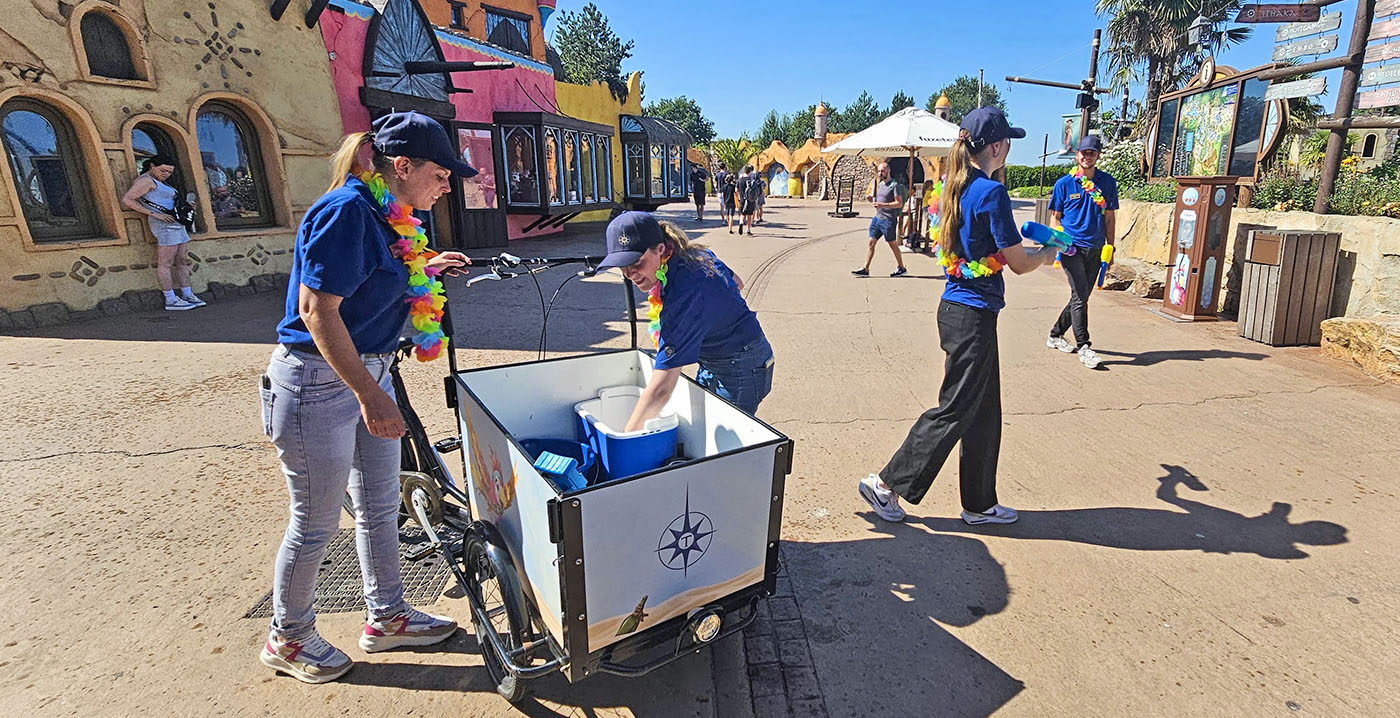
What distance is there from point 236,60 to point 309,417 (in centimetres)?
902

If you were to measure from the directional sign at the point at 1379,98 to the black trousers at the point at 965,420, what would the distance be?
6.52 metres

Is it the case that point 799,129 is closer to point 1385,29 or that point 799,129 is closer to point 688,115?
point 688,115

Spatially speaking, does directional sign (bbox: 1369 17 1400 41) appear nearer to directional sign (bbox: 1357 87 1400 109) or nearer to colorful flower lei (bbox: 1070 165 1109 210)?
directional sign (bbox: 1357 87 1400 109)

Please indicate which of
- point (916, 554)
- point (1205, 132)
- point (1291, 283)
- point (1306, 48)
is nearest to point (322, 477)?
point (916, 554)

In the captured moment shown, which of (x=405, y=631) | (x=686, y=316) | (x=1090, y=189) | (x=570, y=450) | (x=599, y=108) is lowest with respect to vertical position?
(x=405, y=631)

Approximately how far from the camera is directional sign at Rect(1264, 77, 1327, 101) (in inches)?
286

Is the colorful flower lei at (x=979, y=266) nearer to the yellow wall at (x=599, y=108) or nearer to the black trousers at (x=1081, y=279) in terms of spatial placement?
the black trousers at (x=1081, y=279)

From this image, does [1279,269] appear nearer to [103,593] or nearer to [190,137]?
[103,593]

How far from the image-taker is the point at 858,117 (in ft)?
281

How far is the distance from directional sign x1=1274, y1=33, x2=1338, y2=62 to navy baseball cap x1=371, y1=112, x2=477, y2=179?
9.13 m

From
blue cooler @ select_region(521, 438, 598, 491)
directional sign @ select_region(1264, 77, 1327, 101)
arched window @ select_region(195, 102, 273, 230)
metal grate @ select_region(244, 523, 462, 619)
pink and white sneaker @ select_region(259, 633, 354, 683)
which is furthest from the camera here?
arched window @ select_region(195, 102, 273, 230)

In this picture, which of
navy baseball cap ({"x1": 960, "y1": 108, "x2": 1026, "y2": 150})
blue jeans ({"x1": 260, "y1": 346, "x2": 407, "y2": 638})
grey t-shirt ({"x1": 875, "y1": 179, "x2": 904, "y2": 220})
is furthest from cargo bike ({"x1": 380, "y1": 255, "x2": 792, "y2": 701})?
grey t-shirt ({"x1": 875, "y1": 179, "x2": 904, "y2": 220})

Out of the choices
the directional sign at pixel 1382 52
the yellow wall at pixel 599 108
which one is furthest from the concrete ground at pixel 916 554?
the yellow wall at pixel 599 108

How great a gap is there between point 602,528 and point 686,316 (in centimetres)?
103
